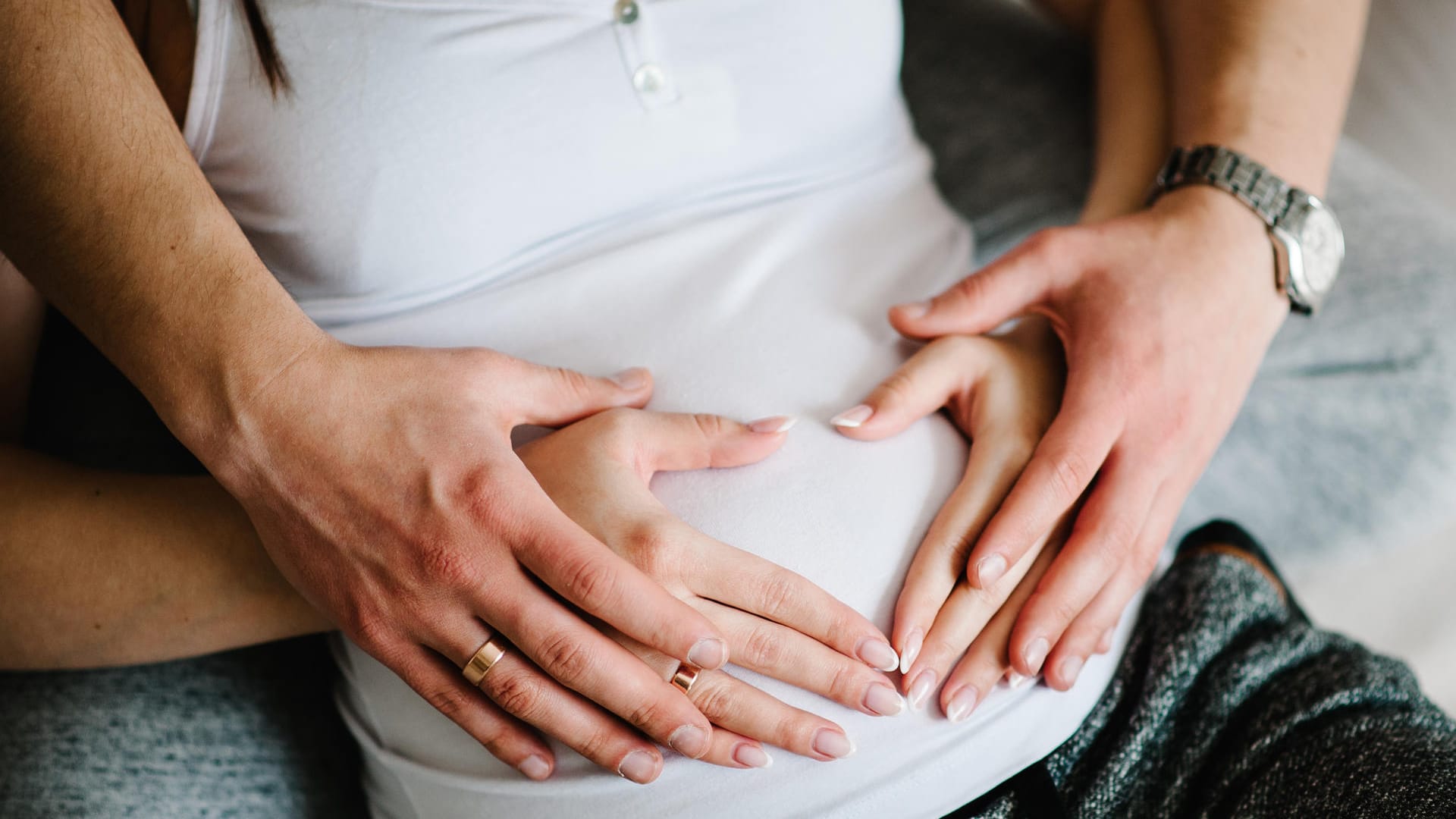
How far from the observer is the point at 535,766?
0.53 meters

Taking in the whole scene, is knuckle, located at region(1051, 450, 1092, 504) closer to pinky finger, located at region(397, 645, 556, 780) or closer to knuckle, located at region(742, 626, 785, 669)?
knuckle, located at region(742, 626, 785, 669)

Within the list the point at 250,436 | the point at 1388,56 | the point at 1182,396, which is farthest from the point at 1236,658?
the point at 1388,56

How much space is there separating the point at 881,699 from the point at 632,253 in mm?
362

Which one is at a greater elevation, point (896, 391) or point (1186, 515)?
point (896, 391)

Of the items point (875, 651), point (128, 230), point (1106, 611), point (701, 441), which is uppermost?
point (128, 230)

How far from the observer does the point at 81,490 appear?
0.62 meters

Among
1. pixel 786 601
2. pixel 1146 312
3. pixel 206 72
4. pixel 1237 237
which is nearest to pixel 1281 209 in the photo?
pixel 1237 237

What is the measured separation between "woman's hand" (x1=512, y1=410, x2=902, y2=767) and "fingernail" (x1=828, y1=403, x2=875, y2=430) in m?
0.12

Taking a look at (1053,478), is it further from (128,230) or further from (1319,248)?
(128,230)

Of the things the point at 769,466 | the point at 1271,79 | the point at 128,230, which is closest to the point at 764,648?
the point at 769,466

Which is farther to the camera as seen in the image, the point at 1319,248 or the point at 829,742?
the point at 1319,248

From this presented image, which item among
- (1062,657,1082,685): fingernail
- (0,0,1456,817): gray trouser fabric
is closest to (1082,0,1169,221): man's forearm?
(0,0,1456,817): gray trouser fabric

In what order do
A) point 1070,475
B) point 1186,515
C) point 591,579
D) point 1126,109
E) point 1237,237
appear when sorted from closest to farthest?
1. point 591,579
2. point 1070,475
3. point 1237,237
4. point 1126,109
5. point 1186,515

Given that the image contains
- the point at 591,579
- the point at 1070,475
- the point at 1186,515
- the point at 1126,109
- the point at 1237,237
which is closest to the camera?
the point at 591,579
